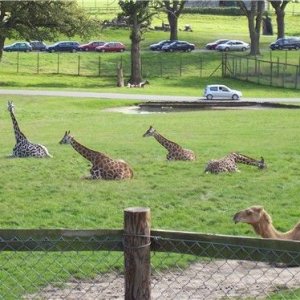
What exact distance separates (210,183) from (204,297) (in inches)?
295

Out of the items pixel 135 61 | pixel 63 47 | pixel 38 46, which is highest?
Result: pixel 135 61

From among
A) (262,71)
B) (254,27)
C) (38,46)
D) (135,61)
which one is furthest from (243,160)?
(38,46)

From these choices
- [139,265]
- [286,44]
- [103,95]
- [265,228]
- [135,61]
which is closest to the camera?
[139,265]

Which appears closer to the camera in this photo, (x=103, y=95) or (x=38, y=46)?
(x=103, y=95)

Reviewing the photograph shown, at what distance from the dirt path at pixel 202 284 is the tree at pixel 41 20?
50.4m

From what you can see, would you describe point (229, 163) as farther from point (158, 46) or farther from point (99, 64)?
point (158, 46)

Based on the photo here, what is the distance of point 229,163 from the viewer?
18953 millimetres

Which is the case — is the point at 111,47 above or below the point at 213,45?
above

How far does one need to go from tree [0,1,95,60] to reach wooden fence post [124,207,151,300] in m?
54.8

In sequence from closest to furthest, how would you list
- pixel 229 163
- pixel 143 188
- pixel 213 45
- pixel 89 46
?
1. pixel 143 188
2. pixel 229 163
3. pixel 89 46
4. pixel 213 45

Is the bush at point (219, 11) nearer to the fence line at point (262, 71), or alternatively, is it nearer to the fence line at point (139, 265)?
Answer: the fence line at point (262, 71)

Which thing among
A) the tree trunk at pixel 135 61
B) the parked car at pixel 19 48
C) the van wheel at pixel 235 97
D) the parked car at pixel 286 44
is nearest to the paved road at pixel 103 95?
the van wheel at pixel 235 97

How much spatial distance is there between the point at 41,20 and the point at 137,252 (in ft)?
186

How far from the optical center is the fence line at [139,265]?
6812 millimetres
